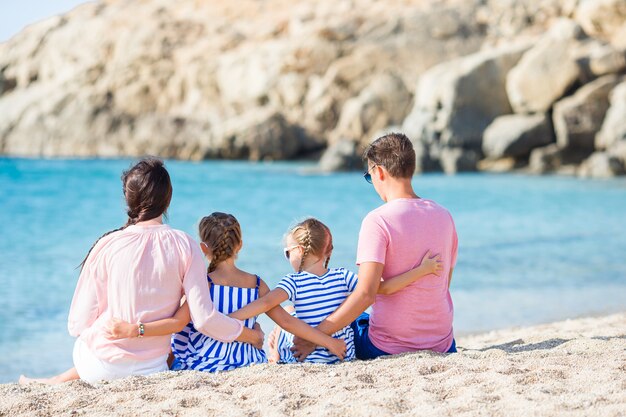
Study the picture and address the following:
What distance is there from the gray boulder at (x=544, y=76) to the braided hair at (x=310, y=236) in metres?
26.5

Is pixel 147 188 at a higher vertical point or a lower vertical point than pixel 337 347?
higher

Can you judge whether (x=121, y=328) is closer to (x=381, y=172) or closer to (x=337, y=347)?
(x=337, y=347)

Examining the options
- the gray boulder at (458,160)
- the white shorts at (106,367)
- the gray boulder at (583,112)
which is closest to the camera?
the white shorts at (106,367)

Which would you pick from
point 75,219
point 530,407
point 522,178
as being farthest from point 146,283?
point 522,178

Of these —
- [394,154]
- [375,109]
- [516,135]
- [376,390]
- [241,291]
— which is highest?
[375,109]

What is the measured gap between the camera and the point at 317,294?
452 cm

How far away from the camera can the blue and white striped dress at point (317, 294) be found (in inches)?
177

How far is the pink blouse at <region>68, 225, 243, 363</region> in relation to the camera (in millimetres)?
4164

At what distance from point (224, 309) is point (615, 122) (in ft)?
84.3

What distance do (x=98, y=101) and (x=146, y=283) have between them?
137 feet

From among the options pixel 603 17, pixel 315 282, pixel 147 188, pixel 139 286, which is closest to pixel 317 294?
pixel 315 282

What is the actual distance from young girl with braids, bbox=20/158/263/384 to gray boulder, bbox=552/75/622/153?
26.4 metres

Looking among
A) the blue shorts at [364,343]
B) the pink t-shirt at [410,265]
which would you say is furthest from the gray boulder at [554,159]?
the pink t-shirt at [410,265]

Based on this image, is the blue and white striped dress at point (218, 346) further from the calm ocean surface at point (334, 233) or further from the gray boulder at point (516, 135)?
the gray boulder at point (516, 135)
